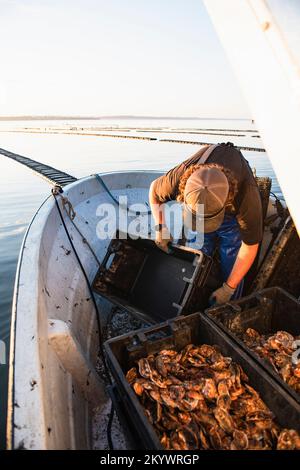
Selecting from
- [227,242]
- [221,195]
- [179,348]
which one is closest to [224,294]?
[227,242]

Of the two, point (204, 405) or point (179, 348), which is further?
point (179, 348)

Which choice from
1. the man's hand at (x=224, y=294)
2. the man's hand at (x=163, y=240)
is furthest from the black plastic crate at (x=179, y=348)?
the man's hand at (x=163, y=240)

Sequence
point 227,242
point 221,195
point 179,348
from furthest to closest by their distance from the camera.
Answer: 1. point 227,242
2. point 179,348
3. point 221,195

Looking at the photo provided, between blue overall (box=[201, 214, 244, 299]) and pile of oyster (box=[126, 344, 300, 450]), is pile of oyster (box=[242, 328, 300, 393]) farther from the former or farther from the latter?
blue overall (box=[201, 214, 244, 299])

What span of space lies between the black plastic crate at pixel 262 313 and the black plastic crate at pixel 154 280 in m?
0.36

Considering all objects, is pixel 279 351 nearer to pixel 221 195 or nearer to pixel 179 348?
pixel 179 348

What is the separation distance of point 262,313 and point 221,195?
3.84ft

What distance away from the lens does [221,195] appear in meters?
2.00

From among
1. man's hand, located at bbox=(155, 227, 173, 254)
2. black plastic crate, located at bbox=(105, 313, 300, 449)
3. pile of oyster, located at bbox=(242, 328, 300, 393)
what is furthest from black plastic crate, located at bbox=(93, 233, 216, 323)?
pile of oyster, located at bbox=(242, 328, 300, 393)

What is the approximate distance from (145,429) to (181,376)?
0.55 metres

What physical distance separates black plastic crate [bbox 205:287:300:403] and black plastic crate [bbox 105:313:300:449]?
0.18 meters

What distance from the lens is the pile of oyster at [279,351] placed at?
1.87m

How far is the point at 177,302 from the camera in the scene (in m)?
2.67

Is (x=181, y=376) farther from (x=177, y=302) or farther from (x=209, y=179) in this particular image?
(x=209, y=179)
